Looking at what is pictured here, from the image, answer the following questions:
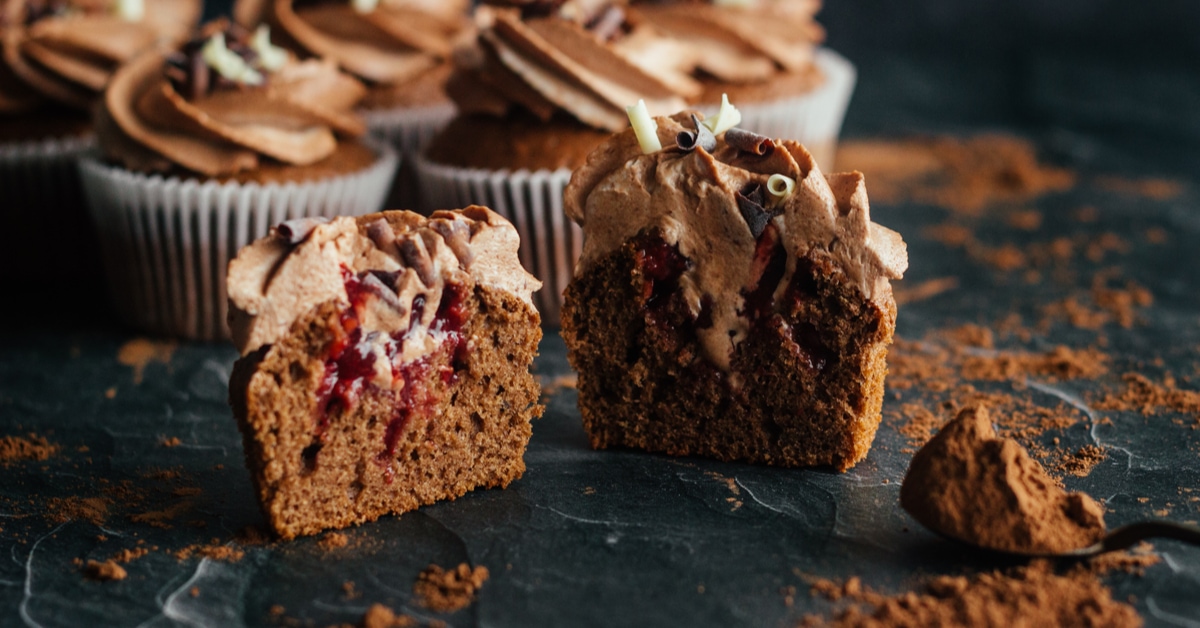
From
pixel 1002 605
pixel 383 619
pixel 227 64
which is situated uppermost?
pixel 227 64

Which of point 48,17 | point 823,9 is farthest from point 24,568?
point 823,9

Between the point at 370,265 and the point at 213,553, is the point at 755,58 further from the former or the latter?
the point at 213,553

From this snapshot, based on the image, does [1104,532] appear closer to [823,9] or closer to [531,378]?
[531,378]

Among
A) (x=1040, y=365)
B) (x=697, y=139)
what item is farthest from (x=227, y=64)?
(x=1040, y=365)

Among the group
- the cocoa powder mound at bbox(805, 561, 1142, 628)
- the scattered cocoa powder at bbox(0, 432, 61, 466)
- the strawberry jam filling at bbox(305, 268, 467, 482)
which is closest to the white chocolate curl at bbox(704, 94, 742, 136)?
the strawberry jam filling at bbox(305, 268, 467, 482)

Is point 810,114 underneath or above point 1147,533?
above

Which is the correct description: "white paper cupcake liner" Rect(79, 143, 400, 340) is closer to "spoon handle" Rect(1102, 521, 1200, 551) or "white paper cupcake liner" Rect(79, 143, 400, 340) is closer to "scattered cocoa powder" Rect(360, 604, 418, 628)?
"scattered cocoa powder" Rect(360, 604, 418, 628)
